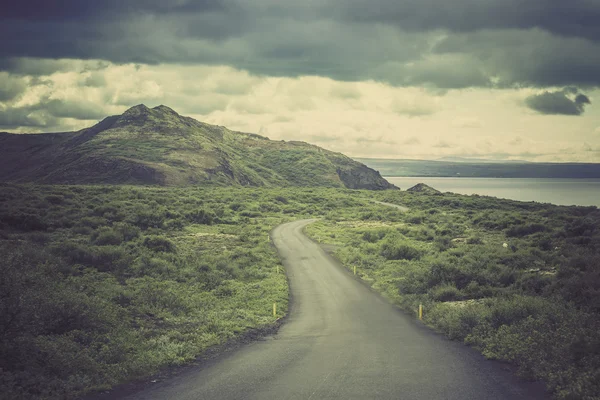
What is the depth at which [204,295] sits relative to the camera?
2188 centimetres

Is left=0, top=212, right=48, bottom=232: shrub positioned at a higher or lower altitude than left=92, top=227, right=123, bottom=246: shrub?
higher

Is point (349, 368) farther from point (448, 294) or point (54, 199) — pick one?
point (54, 199)

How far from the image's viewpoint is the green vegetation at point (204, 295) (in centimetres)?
1149

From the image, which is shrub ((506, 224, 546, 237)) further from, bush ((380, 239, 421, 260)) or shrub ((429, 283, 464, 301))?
shrub ((429, 283, 464, 301))

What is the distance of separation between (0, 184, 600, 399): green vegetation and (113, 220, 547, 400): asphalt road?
1.12 meters

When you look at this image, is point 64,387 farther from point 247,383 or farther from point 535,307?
point 535,307

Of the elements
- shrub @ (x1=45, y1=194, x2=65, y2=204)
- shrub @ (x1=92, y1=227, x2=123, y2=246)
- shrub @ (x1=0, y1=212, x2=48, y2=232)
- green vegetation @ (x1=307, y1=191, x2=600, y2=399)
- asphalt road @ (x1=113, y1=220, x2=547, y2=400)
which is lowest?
asphalt road @ (x1=113, y1=220, x2=547, y2=400)

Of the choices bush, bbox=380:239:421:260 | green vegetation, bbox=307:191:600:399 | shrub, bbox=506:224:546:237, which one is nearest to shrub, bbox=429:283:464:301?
green vegetation, bbox=307:191:600:399

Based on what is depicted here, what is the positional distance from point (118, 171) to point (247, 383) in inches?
5133

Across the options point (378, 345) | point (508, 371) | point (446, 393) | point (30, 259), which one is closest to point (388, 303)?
point (378, 345)

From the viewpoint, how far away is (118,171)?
421 feet

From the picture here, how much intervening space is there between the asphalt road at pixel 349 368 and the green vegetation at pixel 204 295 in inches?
44.1

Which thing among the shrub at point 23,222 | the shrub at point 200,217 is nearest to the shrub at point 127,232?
the shrub at point 23,222

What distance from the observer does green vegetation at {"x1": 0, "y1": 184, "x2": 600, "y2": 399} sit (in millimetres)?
11492
